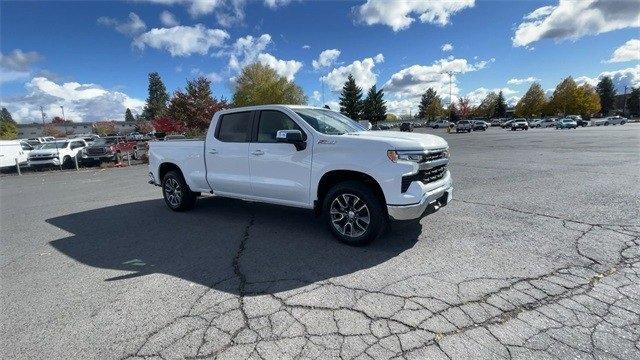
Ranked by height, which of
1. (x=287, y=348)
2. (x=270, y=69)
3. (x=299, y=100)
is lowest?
(x=287, y=348)

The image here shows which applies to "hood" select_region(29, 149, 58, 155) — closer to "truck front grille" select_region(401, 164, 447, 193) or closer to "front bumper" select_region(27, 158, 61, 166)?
"front bumper" select_region(27, 158, 61, 166)

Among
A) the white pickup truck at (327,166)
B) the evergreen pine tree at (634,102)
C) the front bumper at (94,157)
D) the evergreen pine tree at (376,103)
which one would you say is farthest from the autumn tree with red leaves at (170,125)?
the evergreen pine tree at (634,102)

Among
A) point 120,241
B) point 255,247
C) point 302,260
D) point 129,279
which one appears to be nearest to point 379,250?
point 302,260

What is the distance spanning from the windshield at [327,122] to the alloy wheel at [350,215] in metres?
1.02

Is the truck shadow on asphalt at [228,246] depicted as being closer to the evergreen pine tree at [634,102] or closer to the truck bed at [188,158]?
the truck bed at [188,158]

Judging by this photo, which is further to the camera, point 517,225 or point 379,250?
point 517,225

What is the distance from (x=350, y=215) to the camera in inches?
180

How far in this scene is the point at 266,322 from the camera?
2961 millimetres

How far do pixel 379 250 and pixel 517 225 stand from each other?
236 cm

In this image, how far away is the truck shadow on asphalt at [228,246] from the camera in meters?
3.91

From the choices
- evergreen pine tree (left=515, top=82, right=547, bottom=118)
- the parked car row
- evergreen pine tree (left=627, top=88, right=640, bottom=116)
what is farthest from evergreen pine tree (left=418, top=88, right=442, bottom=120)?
the parked car row

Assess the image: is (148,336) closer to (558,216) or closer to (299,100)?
(558,216)

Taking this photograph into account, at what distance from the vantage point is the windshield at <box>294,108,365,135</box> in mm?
5008

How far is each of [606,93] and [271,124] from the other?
114411mm
